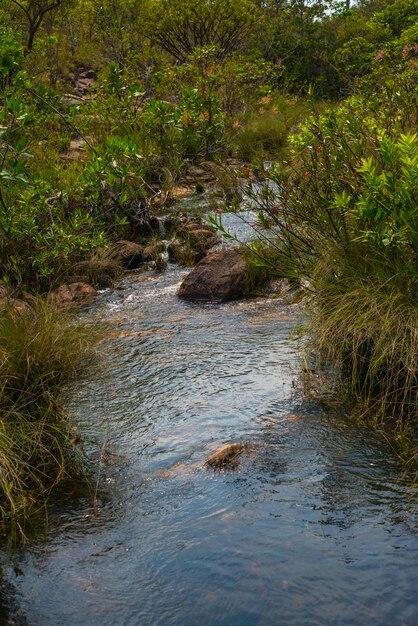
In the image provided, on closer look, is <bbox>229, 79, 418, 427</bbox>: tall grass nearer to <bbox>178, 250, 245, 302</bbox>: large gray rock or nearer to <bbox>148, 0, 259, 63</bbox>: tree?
<bbox>178, 250, 245, 302</bbox>: large gray rock

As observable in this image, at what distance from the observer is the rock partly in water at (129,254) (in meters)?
10.4

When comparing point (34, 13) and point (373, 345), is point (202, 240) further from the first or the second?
point (34, 13)

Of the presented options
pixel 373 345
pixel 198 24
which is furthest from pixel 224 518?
pixel 198 24

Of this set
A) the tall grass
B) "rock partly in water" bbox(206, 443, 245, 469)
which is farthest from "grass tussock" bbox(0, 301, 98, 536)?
the tall grass

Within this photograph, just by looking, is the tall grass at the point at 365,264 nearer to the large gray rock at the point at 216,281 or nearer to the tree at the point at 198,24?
the large gray rock at the point at 216,281

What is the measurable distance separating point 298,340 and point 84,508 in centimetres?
293

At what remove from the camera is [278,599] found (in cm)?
348

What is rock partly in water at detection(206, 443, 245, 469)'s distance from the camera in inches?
185

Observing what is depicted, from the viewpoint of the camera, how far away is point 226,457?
473 cm

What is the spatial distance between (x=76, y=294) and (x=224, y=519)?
17.2 feet

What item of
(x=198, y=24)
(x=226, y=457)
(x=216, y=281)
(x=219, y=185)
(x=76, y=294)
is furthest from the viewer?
(x=198, y=24)

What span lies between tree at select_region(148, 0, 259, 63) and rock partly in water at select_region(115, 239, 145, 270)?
28.6ft

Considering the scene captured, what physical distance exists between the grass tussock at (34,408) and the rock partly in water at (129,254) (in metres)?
4.16

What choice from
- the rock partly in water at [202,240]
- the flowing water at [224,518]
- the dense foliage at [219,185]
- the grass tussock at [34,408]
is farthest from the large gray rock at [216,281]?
the grass tussock at [34,408]
